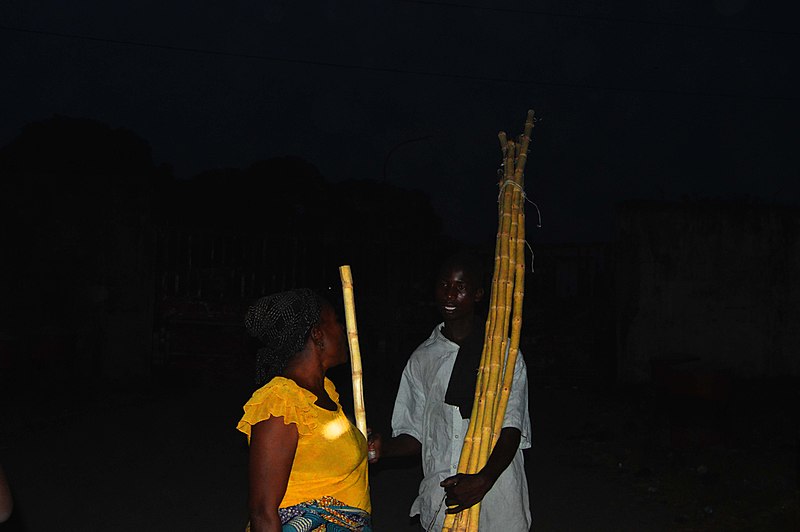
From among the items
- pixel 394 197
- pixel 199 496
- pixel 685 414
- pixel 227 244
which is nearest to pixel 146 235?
pixel 227 244

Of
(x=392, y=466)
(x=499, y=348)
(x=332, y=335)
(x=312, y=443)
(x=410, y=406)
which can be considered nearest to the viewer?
(x=312, y=443)

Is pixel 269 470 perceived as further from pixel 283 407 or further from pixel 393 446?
pixel 393 446

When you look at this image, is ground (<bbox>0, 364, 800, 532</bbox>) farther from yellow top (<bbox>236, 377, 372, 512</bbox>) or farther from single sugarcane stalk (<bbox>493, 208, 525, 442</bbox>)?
single sugarcane stalk (<bbox>493, 208, 525, 442</bbox>)

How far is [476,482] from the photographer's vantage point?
8.23ft

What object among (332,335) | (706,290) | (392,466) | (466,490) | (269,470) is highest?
(706,290)

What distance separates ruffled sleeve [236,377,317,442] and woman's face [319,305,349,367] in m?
0.21

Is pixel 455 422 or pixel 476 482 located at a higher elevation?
pixel 455 422

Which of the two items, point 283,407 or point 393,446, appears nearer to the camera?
point 283,407

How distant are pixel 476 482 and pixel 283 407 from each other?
28.9 inches

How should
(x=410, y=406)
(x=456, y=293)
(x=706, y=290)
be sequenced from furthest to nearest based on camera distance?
(x=706, y=290), (x=410, y=406), (x=456, y=293)

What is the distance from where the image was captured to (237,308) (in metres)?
10.9

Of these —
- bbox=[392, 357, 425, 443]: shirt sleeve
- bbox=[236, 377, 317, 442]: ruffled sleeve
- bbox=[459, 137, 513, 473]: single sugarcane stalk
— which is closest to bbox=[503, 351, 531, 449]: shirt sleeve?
bbox=[459, 137, 513, 473]: single sugarcane stalk

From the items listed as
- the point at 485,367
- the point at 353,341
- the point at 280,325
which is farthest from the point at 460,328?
the point at 280,325

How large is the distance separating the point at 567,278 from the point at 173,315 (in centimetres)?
575
